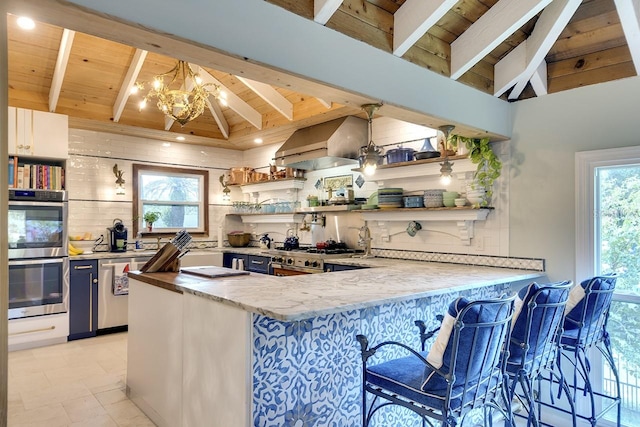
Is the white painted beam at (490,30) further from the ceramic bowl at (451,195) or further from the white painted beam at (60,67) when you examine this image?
the white painted beam at (60,67)

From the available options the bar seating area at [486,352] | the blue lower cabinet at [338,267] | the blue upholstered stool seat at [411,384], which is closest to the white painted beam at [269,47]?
the bar seating area at [486,352]

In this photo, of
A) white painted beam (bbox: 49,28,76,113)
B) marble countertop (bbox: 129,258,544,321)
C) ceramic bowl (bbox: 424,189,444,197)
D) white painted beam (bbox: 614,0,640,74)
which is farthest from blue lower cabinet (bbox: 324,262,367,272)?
white painted beam (bbox: 49,28,76,113)

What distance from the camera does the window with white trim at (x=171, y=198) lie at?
5.69 meters

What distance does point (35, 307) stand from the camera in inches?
169

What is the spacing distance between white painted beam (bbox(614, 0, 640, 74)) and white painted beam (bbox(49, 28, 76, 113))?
433 centimetres

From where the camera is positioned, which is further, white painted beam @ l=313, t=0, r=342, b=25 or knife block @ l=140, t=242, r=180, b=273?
knife block @ l=140, t=242, r=180, b=273

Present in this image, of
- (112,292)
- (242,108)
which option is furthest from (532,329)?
(112,292)

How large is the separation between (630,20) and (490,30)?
0.83 metres

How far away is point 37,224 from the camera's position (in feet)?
14.4

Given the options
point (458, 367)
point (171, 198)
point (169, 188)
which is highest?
point (169, 188)

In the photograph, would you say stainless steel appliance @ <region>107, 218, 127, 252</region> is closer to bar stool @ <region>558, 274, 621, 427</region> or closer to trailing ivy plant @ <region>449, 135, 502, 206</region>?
trailing ivy plant @ <region>449, 135, 502, 206</region>

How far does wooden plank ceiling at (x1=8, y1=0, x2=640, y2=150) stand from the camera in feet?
8.21

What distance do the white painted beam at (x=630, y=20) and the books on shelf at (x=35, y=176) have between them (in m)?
5.21

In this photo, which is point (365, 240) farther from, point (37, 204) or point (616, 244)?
point (37, 204)
